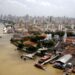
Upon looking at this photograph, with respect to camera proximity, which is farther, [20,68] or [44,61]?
[44,61]

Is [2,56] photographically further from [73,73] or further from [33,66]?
[73,73]

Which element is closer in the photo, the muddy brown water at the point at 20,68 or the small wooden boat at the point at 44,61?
the muddy brown water at the point at 20,68

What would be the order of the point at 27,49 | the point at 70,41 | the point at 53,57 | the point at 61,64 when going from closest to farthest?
1. the point at 61,64
2. the point at 53,57
3. the point at 27,49
4. the point at 70,41

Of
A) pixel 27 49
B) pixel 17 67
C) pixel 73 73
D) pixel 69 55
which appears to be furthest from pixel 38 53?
pixel 73 73

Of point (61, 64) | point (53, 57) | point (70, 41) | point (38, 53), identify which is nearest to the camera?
point (61, 64)

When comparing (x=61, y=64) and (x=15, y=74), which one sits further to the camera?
(x=61, y=64)

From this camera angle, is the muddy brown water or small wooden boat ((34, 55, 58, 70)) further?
small wooden boat ((34, 55, 58, 70))

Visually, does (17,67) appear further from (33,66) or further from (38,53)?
(38,53)

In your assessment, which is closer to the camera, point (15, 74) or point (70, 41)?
point (15, 74)

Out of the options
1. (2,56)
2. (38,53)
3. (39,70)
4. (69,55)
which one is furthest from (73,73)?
(2,56)
